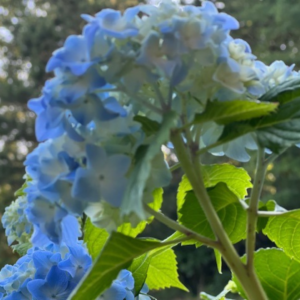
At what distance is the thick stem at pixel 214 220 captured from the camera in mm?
256

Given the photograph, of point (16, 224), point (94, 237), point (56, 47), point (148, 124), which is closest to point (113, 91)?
point (148, 124)

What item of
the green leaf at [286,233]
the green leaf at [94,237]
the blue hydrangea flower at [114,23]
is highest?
the blue hydrangea flower at [114,23]

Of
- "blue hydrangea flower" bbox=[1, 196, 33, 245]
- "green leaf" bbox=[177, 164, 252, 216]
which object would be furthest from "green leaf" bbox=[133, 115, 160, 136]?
"blue hydrangea flower" bbox=[1, 196, 33, 245]

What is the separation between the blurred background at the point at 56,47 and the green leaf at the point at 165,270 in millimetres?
4588

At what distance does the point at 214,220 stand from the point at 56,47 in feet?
18.6

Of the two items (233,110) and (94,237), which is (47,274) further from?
(233,110)

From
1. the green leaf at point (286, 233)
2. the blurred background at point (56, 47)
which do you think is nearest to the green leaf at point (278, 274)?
the green leaf at point (286, 233)

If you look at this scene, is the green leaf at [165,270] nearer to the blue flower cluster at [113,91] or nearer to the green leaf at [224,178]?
the green leaf at [224,178]

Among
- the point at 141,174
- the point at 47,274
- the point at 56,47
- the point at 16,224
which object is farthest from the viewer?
the point at 56,47

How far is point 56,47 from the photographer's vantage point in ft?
18.8

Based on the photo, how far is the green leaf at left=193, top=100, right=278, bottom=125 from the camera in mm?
250

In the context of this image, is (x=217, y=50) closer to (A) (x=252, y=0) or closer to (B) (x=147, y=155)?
(B) (x=147, y=155)

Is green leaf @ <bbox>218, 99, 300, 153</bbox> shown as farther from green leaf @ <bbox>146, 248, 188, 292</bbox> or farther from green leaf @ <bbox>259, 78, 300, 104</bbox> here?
green leaf @ <bbox>146, 248, 188, 292</bbox>

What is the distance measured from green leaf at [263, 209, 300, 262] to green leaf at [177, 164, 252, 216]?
0.10 ft
